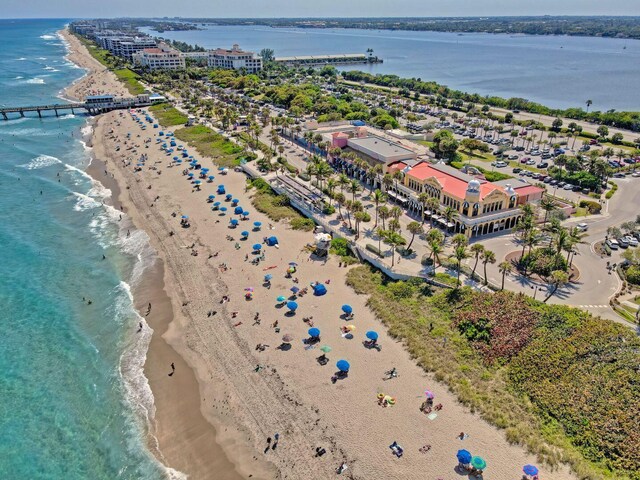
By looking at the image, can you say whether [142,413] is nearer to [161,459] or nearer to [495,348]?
[161,459]

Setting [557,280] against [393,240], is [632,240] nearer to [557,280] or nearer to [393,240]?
[557,280]

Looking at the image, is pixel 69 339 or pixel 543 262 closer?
pixel 69 339

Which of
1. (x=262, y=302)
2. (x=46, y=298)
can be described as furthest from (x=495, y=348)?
(x=46, y=298)

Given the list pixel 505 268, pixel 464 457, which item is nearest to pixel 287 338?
pixel 464 457

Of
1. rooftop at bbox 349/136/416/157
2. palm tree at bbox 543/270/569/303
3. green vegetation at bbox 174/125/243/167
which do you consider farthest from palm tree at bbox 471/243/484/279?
green vegetation at bbox 174/125/243/167

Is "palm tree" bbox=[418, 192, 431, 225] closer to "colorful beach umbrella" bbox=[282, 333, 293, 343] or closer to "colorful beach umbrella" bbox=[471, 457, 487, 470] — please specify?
"colorful beach umbrella" bbox=[282, 333, 293, 343]

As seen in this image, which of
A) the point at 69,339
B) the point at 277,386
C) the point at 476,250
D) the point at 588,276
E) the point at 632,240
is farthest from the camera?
the point at 632,240

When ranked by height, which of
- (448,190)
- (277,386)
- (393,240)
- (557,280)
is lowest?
(277,386)
